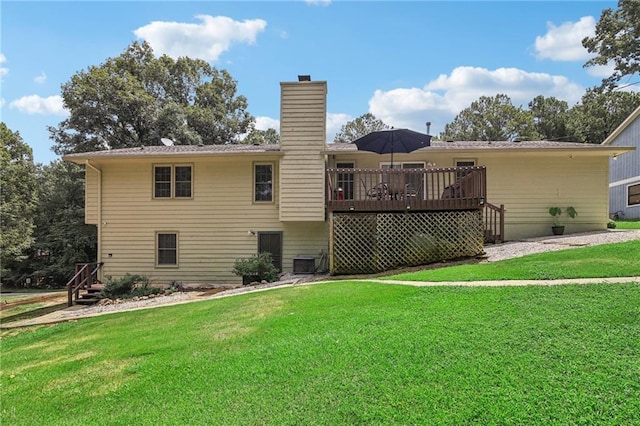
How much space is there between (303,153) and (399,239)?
4262 mm

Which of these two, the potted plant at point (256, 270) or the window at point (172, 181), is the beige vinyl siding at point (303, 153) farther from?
the window at point (172, 181)

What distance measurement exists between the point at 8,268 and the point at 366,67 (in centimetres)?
2457

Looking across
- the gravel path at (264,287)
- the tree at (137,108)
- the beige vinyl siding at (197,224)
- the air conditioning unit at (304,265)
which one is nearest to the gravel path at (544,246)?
the gravel path at (264,287)

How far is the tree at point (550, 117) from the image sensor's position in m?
39.1

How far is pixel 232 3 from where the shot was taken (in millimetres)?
11688

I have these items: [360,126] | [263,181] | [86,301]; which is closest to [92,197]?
[86,301]

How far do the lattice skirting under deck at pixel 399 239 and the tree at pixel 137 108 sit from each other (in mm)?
18748

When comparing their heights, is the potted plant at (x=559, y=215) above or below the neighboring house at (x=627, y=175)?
below

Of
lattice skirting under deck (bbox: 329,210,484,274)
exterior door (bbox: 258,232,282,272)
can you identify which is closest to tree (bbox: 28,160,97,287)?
exterior door (bbox: 258,232,282,272)

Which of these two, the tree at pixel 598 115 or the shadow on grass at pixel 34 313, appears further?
the tree at pixel 598 115

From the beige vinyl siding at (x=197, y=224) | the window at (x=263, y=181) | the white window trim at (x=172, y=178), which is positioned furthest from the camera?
the white window trim at (x=172, y=178)

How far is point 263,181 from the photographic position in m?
13.6

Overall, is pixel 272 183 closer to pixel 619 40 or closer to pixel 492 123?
pixel 619 40

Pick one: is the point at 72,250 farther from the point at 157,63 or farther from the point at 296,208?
the point at 296,208
